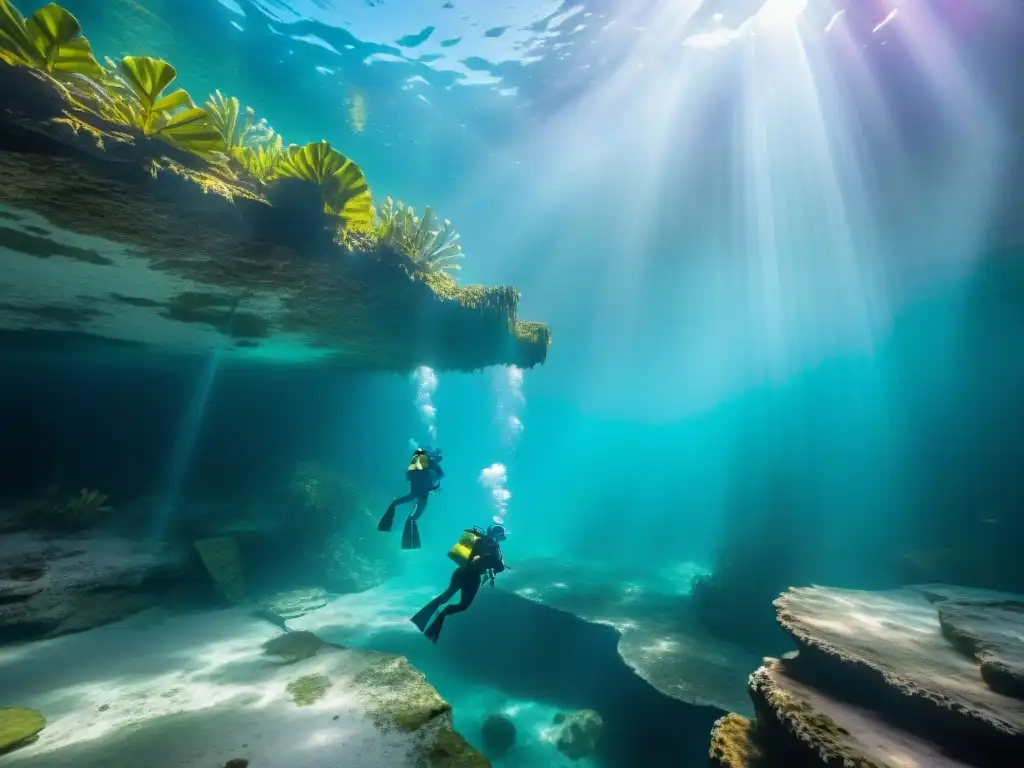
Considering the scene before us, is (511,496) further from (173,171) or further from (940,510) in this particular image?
(173,171)

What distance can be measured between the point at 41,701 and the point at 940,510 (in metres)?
29.0

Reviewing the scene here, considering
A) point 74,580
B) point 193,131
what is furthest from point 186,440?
point 193,131

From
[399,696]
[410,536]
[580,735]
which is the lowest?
[580,735]

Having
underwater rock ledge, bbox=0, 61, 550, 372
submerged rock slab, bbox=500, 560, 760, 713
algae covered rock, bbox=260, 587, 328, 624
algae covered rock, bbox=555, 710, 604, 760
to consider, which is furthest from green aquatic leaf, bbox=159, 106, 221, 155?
algae covered rock, bbox=555, 710, 604, 760

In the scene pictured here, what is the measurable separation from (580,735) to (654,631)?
3269 millimetres

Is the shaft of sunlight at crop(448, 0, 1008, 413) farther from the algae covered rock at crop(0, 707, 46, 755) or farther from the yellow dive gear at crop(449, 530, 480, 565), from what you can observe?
the algae covered rock at crop(0, 707, 46, 755)

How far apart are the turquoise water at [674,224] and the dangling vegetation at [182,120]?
942cm

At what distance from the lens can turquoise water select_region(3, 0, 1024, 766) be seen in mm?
11539

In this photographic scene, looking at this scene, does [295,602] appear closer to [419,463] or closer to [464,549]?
[419,463]

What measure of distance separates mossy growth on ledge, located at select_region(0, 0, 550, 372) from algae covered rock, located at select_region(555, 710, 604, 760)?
9830mm

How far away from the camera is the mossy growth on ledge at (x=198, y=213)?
12.3 feet

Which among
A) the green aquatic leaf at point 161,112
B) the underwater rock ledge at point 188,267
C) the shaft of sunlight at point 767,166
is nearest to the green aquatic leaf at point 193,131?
the green aquatic leaf at point 161,112

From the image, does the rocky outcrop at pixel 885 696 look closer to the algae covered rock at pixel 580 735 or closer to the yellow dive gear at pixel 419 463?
the yellow dive gear at pixel 419 463

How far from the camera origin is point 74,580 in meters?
7.29
